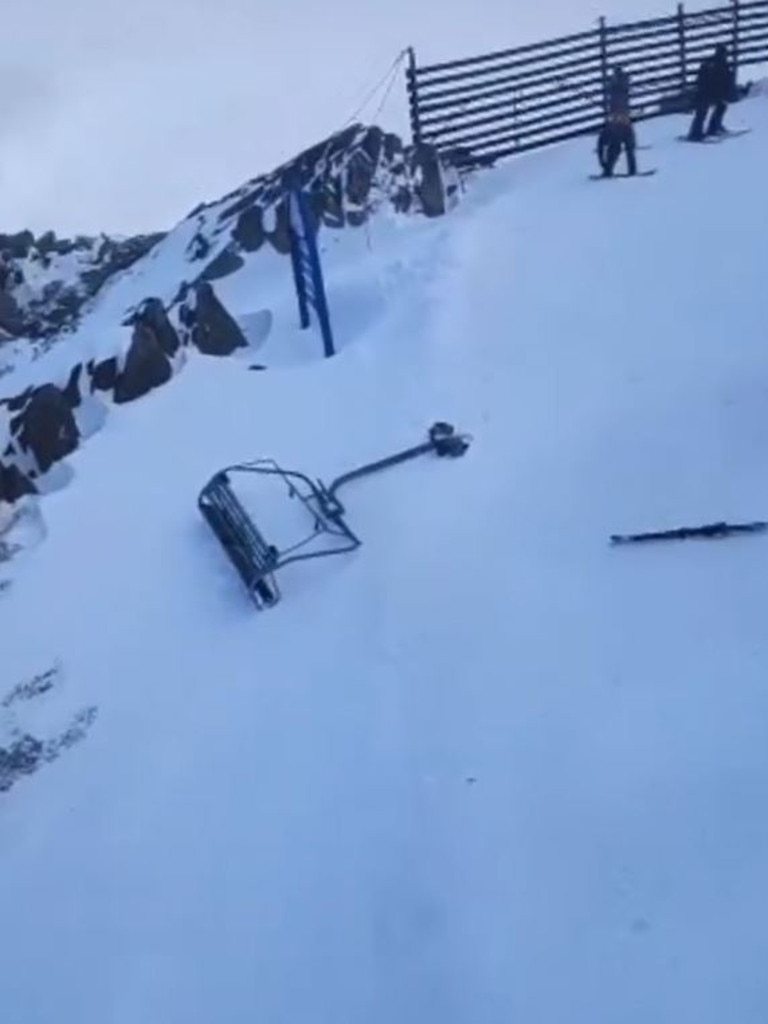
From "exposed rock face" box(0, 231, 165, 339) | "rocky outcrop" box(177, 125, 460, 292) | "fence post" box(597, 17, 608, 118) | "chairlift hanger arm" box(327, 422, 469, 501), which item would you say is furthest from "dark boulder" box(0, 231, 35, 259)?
"chairlift hanger arm" box(327, 422, 469, 501)

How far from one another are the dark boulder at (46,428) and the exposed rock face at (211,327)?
1.49m

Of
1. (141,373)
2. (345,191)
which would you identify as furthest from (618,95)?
(141,373)

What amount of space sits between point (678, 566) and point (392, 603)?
189cm

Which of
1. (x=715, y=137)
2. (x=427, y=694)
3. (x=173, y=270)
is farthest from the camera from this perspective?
(x=173, y=270)

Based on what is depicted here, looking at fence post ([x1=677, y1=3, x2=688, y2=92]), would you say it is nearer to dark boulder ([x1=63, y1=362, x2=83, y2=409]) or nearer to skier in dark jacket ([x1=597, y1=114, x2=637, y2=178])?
skier in dark jacket ([x1=597, y1=114, x2=637, y2=178])

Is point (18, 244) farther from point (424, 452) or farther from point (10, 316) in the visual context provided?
point (424, 452)

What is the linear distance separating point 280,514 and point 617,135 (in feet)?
29.2

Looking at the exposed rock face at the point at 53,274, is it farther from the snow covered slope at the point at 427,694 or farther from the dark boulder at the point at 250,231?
the snow covered slope at the point at 427,694

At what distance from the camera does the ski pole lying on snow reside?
989 centimetres

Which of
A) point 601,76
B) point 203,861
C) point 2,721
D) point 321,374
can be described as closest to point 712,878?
point 203,861

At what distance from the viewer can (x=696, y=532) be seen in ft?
32.8

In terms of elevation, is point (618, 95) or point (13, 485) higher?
point (13, 485)

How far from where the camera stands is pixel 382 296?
15.6m

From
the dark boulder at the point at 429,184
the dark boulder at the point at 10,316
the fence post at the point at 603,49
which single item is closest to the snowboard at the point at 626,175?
the dark boulder at the point at 429,184
